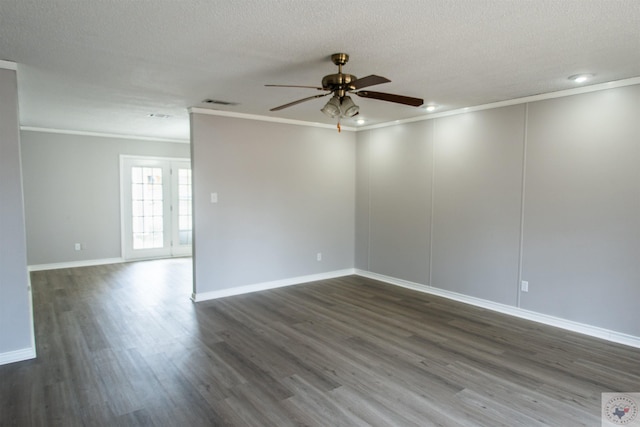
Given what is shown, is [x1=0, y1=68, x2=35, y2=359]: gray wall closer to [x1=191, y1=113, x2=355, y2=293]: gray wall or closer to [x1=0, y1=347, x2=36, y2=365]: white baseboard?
[x1=0, y1=347, x2=36, y2=365]: white baseboard

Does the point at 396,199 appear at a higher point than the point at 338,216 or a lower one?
higher

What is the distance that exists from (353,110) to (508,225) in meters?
2.67

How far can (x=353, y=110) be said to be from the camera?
2844mm

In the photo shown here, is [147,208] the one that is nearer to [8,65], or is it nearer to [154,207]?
[154,207]

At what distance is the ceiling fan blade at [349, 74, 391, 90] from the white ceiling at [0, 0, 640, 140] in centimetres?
27

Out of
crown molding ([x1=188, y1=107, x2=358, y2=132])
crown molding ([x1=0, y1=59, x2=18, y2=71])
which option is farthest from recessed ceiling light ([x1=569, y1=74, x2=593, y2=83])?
crown molding ([x1=0, y1=59, x2=18, y2=71])

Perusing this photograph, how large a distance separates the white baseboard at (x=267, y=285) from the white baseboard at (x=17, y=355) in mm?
1895

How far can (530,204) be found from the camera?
4.18 metres

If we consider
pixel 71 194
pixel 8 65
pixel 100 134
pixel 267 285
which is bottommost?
pixel 267 285

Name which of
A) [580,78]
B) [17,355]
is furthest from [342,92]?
[17,355]

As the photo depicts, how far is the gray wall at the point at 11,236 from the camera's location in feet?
10.0

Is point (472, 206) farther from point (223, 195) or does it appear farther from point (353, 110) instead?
point (223, 195)

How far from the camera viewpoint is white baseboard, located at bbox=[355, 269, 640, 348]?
11.7 ft

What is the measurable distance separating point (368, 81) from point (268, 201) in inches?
128
